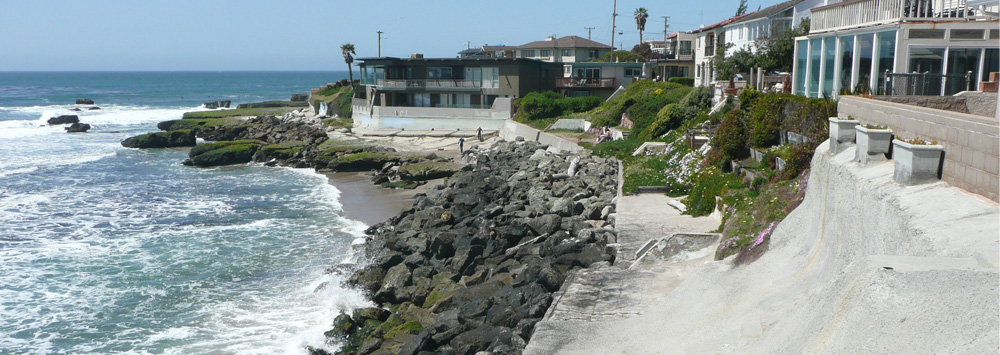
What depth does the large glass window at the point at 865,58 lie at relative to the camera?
17141 mm

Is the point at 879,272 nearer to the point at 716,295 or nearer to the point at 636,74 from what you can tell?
the point at 716,295

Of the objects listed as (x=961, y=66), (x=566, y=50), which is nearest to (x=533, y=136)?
(x=961, y=66)

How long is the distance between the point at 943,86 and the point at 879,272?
10806 millimetres

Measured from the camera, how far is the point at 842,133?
11508mm

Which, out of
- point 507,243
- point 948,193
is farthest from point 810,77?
point 948,193

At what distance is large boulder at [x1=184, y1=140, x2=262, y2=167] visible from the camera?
A: 144ft

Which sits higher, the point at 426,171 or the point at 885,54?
the point at 885,54

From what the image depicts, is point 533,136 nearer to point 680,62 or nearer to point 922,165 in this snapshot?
point 680,62

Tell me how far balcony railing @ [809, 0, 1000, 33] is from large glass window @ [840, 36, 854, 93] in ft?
1.14

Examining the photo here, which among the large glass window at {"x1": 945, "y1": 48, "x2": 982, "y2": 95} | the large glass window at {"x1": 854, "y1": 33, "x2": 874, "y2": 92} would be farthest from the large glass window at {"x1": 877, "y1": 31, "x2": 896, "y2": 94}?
the large glass window at {"x1": 945, "y1": 48, "x2": 982, "y2": 95}

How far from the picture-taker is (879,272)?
21.1ft

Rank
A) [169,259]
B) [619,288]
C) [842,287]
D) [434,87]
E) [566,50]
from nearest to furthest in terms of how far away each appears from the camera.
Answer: [842,287], [619,288], [169,259], [434,87], [566,50]

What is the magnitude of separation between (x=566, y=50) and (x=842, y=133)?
219 ft

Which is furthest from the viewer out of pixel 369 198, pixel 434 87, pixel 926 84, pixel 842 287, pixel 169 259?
pixel 434 87
